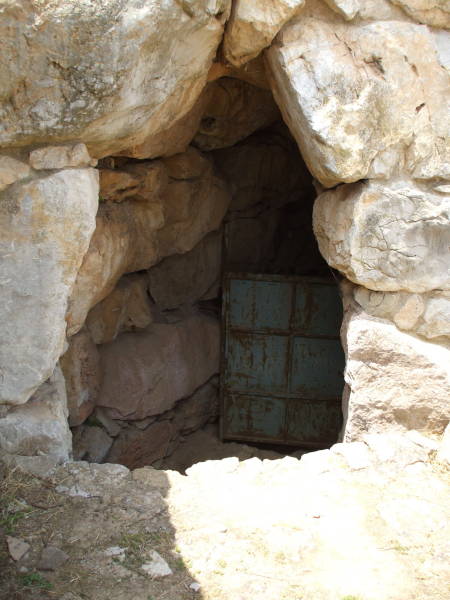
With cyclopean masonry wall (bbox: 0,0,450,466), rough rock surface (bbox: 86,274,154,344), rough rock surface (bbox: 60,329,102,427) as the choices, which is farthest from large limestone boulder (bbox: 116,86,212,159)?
rough rock surface (bbox: 60,329,102,427)

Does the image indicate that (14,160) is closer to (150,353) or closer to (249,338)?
(150,353)

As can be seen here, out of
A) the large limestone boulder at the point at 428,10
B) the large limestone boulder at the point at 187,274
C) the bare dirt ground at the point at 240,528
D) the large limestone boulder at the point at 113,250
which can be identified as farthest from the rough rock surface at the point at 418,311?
the large limestone boulder at the point at 187,274

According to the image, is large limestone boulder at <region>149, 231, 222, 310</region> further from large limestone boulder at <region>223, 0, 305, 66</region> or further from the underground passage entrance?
large limestone boulder at <region>223, 0, 305, 66</region>

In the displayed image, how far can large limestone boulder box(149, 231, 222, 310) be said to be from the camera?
407cm

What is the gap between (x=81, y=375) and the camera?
3.28m

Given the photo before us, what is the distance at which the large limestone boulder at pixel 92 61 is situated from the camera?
1789 millimetres

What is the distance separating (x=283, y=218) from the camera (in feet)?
16.1

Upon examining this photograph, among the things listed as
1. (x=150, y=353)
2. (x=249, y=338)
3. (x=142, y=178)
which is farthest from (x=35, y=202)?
(x=249, y=338)

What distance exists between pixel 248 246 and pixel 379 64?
2.42m

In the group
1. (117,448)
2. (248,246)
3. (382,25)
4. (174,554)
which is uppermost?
(382,25)

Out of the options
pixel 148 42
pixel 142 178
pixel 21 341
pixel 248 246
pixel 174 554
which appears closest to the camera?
pixel 174 554

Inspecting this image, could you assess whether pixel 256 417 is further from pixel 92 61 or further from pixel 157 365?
pixel 92 61

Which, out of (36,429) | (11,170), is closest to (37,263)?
(11,170)

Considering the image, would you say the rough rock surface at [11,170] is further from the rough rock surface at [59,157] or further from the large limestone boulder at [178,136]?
the large limestone boulder at [178,136]
